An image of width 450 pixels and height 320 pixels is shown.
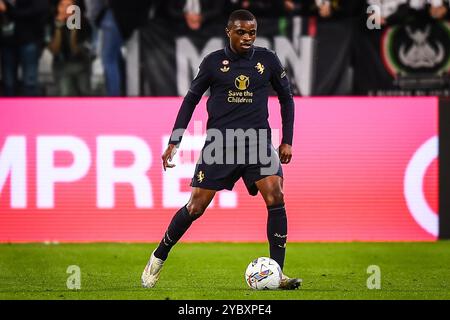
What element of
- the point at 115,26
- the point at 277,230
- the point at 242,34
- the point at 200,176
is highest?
the point at 115,26

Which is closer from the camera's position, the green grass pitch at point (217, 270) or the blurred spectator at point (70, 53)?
the green grass pitch at point (217, 270)

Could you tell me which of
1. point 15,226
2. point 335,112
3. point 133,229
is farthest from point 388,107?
point 15,226

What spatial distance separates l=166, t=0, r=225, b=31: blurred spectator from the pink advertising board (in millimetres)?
1382

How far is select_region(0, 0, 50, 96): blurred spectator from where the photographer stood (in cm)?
1463

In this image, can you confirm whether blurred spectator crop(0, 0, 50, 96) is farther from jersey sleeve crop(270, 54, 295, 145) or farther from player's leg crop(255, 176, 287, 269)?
player's leg crop(255, 176, 287, 269)

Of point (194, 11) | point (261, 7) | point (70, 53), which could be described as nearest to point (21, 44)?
point (70, 53)

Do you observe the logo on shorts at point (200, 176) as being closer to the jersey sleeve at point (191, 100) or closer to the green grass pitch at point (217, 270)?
the jersey sleeve at point (191, 100)

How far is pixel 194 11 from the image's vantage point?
14.8 metres

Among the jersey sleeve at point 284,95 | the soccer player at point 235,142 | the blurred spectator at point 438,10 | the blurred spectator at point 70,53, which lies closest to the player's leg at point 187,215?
the soccer player at point 235,142

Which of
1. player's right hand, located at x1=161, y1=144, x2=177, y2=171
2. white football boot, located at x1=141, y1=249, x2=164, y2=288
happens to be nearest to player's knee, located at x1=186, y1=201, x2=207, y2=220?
player's right hand, located at x1=161, y1=144, x2=177, y2=171

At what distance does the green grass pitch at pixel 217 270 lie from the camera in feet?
28.9

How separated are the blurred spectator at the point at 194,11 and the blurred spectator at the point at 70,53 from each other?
43.2 inches

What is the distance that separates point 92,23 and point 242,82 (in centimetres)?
602

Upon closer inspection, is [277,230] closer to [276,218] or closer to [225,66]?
[276,218]
